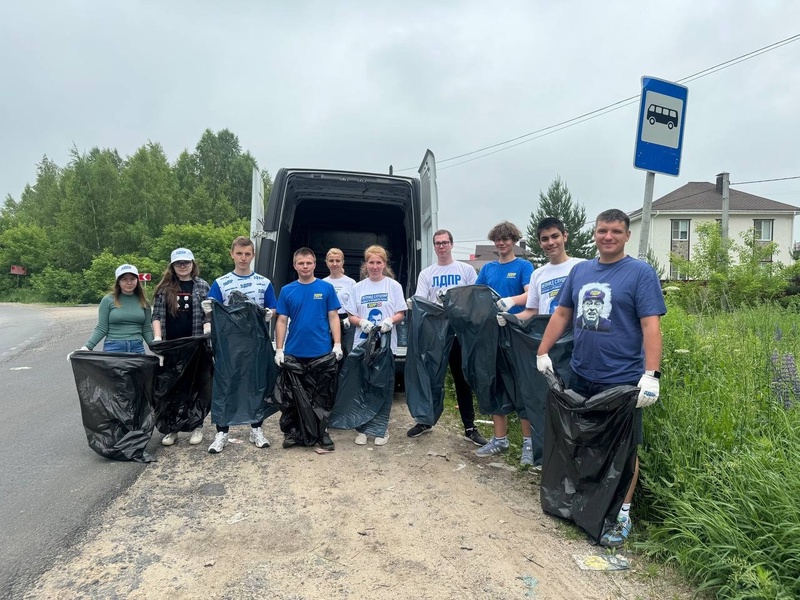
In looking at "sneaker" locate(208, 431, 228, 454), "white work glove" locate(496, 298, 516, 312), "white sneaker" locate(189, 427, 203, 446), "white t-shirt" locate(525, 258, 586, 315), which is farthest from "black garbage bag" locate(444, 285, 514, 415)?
"white sneaker" locate(189, 427, 203, 446)

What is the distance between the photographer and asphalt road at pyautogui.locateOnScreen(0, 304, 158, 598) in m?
2.57

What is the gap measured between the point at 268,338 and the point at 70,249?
3432 cm

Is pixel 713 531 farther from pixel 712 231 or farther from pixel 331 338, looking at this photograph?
pixel 712 231

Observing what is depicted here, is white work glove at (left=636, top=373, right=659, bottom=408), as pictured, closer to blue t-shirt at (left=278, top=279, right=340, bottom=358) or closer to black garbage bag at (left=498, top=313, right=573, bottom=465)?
black garbage bag at (left=498, top=313, right=573, bottom=465)

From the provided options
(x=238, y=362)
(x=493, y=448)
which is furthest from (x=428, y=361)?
(x=238, y=362)

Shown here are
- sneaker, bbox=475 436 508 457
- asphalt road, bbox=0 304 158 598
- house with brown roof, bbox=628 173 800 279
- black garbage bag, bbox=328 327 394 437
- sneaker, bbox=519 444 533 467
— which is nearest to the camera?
asphalt road, bbox=0 304 158 598

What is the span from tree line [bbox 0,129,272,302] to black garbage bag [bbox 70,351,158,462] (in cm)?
2192

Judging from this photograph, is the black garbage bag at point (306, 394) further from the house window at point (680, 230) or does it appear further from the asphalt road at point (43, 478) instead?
the house window at point (680, 230)

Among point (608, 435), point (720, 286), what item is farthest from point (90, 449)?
point (720, 286)

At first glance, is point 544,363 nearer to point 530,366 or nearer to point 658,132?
point 530,366

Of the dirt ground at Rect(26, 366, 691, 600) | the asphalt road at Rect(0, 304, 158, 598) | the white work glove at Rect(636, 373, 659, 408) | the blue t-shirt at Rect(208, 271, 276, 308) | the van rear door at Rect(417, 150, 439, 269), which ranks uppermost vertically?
the van rear door at Rect(417, 150, 439, 269)

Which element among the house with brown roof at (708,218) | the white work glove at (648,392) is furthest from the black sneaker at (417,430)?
the house with brown roof at (708,218)

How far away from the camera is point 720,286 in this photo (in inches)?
340

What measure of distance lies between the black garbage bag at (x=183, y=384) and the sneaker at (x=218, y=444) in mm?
267
